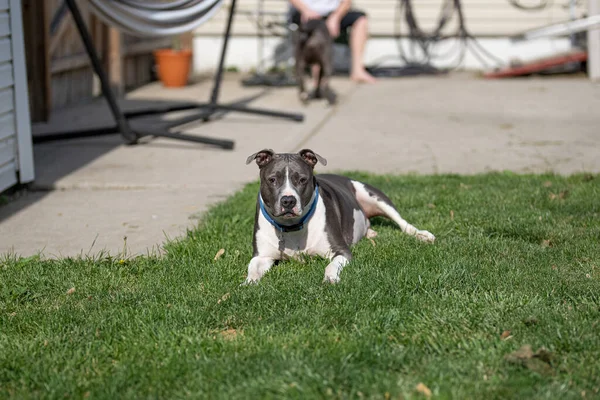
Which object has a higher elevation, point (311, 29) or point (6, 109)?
point (311, 29)

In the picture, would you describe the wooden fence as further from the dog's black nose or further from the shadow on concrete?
the dog's black nose

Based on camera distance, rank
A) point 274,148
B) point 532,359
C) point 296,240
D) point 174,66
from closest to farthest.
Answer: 1. point 532,359
2. point 296,240
3. point 274,148
4. point 174,66

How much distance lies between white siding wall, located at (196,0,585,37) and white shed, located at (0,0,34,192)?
9.25 metres

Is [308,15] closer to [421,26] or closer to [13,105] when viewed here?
A: [421,26]

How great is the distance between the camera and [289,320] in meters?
4.16

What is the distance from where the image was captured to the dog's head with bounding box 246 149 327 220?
193 inches

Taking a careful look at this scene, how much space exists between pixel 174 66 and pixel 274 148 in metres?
5.92

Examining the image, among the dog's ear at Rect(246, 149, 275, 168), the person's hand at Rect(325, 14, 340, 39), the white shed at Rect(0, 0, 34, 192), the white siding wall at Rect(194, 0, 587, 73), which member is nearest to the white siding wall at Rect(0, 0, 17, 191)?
the white shed at Rect(0, 0, 34, 192)

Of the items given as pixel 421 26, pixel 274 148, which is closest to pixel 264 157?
pixel 274 148

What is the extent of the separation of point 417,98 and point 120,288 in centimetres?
839

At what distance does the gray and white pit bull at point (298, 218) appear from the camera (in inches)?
194

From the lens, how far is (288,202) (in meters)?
4.88

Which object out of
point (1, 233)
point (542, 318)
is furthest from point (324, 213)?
point (1, 233)

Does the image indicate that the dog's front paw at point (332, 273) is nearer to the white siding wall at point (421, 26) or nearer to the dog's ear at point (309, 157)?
the dog's ear at point (309, 157)
